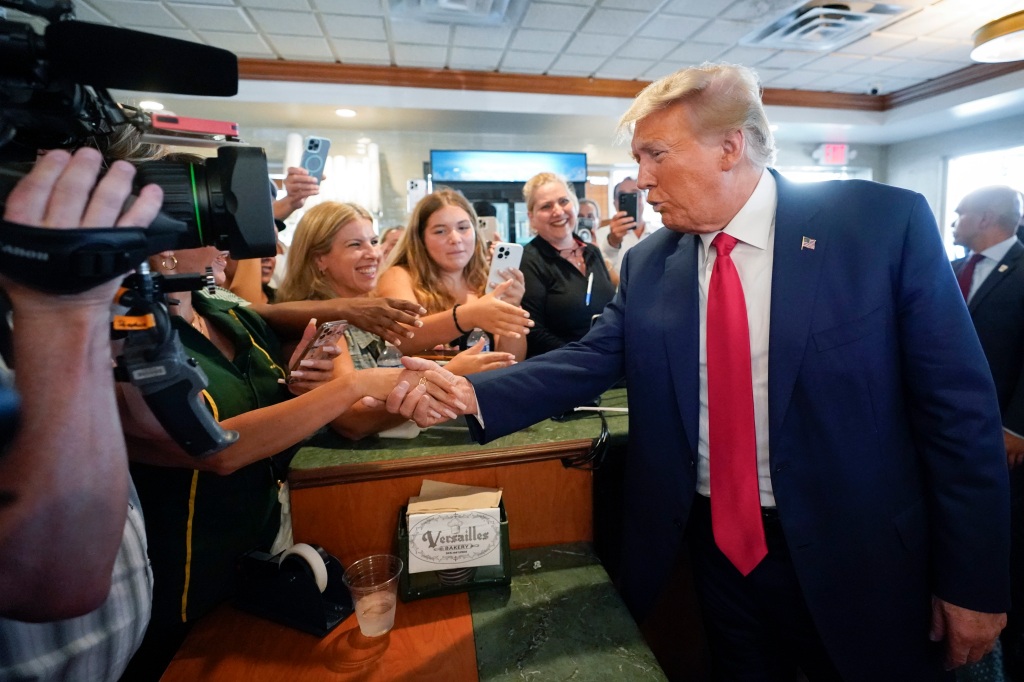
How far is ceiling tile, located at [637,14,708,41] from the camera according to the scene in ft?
12.8

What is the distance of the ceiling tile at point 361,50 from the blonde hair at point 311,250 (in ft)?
9.69

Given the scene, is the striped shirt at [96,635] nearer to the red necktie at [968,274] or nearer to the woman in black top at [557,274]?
the woman in black top at [557,274]

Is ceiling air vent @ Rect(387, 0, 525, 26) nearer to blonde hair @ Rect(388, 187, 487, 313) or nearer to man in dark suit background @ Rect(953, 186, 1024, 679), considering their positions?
blonde hair @ Rect(388, 187, 487, 313)

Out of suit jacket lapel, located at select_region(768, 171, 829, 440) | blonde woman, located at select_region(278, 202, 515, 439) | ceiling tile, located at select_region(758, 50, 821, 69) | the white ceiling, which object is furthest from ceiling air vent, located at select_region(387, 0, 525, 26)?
suit jacket lapel, located at select_region(768, 171, 829, 440)

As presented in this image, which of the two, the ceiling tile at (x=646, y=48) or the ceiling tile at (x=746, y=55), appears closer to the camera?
the ceiling tile at (x=646, y=48)

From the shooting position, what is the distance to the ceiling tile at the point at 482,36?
3.99 meters

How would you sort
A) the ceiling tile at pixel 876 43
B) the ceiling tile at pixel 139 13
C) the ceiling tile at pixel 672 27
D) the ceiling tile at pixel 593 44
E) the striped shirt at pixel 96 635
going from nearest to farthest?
the striped shirt at pixel 96 635 → the ceiling tile at pixel 139 13 → the ceiling tile at pixel 672 27 → the ceiling tile at pixel 593 44 → the ceiling tile at pixel 876 43

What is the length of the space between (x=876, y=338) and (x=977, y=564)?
472 millimetres

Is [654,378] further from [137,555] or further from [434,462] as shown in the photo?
[137,555]

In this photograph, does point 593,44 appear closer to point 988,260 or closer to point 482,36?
point 482,36

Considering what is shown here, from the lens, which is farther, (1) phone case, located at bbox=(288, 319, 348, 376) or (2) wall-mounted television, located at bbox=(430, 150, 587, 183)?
(2) wall-mounted television, located at bbox=(430, 150, 587, 183)

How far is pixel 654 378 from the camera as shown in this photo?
1.20 meters

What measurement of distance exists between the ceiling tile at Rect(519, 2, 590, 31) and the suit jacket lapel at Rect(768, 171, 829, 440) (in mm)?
3332

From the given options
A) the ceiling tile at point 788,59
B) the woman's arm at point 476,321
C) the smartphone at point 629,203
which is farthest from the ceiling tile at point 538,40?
the woman's arm at point 476,321
